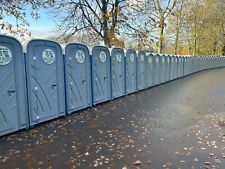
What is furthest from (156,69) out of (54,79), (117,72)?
(54,79)

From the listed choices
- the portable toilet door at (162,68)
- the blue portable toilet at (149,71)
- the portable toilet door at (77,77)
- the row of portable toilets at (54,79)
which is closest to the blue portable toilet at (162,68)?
the portable toilet door at (162,68)

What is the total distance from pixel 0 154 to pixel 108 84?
5.28 meters

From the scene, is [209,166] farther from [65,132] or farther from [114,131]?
[65,132]

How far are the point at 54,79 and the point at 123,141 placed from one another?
254 centimetres

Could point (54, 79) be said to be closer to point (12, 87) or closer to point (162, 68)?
point (12, 87)

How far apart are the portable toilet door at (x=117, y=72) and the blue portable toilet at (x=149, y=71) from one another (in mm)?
2767

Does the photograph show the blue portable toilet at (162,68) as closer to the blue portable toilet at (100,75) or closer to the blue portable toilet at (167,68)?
the blue portable toilet at (167,68)

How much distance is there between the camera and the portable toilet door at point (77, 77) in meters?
7.23

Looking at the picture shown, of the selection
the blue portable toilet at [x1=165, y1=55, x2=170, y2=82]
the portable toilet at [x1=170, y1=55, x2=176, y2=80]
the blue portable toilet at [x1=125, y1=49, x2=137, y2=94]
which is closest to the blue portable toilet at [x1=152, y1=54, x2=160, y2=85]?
the blue portable toilet at [x1=165, y1=55, x2=170, y2=82]

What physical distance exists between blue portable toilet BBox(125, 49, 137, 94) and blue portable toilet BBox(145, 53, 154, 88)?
1.47m

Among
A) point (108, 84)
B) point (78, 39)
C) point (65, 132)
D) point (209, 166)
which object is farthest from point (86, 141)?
point (78, 39)

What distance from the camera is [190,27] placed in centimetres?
3130

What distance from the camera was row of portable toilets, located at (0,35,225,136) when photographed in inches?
213

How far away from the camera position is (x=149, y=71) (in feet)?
44.3
